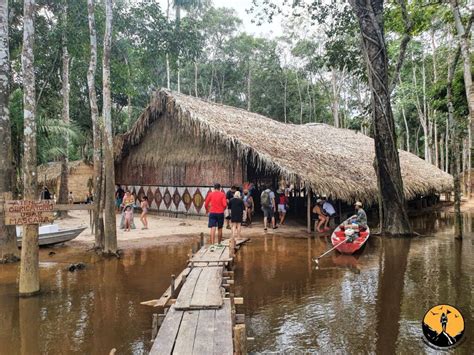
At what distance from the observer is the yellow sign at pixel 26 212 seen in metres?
6.20

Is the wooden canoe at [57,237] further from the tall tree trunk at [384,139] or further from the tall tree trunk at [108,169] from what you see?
the tall tree trunk at [384,139]

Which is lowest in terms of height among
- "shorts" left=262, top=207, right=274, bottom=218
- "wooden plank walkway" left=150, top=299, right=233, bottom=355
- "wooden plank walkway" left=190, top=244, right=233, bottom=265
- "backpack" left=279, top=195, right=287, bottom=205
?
"wooden plank walkway" left=150, top=299, right=233, bottom=355

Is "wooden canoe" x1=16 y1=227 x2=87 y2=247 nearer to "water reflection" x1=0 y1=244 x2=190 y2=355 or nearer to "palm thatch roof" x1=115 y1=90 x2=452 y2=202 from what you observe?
"water reflection" x1=0 y1=244 x2=190 y2=355

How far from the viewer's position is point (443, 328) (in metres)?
4.40

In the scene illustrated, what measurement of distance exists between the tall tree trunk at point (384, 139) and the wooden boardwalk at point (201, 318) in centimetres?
809

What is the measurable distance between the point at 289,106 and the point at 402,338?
112 ft

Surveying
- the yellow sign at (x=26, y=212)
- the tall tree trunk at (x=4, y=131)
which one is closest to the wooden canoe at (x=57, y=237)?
the tall tree trunk at (x=4, y=131)

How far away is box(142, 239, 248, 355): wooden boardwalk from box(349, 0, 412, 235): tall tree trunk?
8.09m

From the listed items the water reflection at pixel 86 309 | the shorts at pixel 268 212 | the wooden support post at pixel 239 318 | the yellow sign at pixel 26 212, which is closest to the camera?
the wooden support post at pixel 239 318

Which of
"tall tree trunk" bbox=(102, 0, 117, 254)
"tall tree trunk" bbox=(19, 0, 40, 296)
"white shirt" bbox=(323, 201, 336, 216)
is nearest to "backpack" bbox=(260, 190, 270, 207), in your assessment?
"white shirt" bbox=(323, 201, 336, 216)

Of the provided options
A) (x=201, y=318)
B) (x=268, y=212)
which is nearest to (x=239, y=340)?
(x=201, y=318)

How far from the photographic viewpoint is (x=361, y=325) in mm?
5203

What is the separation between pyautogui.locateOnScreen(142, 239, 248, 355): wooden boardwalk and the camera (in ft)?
11.3

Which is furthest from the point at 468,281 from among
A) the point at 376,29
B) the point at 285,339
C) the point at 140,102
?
the point at 140,102
